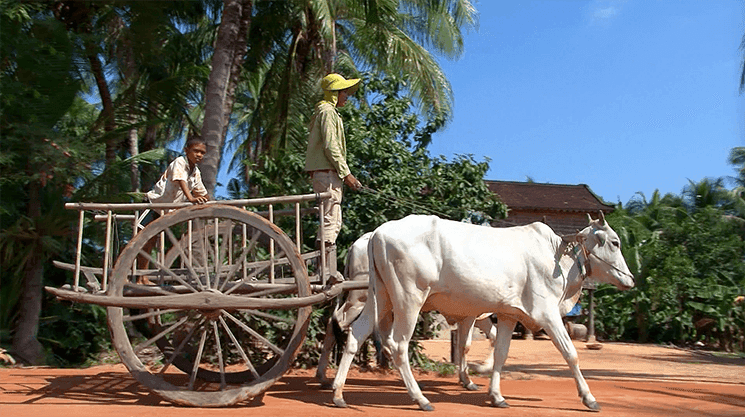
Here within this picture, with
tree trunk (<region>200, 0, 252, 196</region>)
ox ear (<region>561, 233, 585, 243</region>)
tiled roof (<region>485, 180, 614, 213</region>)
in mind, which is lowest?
ox ear (<region>561, 233, 585, 243</region>)

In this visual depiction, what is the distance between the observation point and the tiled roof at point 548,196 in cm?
2481

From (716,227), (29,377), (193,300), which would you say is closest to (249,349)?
(29,377)

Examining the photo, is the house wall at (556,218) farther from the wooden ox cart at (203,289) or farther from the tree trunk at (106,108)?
the wooden ox cart at (203,289)

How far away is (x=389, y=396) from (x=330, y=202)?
2.06 m

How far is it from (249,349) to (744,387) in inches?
249

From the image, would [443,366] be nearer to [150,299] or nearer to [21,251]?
[150,299]

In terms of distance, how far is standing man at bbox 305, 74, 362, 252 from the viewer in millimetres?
7105

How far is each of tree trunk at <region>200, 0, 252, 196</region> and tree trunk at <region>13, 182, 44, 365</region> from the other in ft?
9.30

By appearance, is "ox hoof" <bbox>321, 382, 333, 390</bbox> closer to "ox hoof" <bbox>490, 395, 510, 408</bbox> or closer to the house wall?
"ox hoof" <bbox>490, 395, 510, 408</bbox>

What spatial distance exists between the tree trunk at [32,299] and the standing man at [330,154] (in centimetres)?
596

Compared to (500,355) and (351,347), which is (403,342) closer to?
(351,347)

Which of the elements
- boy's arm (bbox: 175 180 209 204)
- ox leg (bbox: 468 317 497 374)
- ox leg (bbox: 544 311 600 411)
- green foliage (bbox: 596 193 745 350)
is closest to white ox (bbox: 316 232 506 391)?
ox leg (bbox: 468 317 497 374)

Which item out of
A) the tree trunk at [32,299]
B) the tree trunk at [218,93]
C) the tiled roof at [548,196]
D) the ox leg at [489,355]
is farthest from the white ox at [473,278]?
the tiled roof at [548,196]

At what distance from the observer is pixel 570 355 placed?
6609 millimetres
